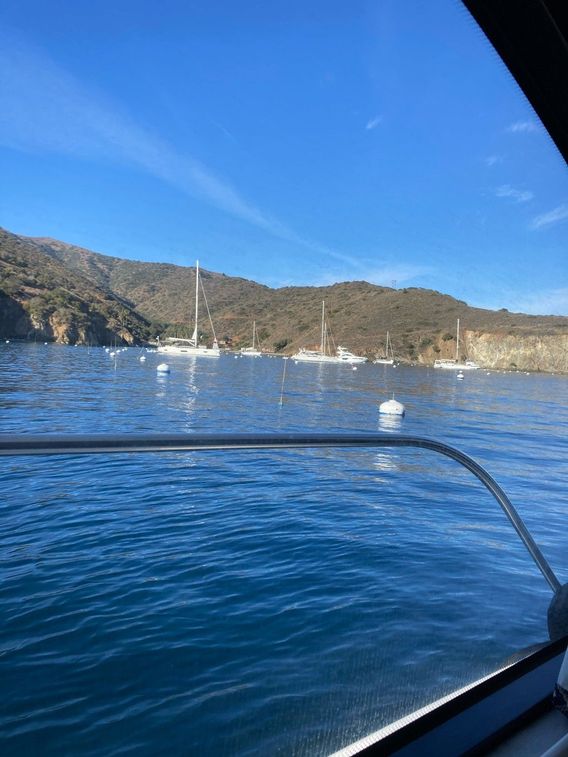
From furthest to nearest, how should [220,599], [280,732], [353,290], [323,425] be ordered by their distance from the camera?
1. [353,290]
2. [323,425]
3. [220,599]
4. [280,732]

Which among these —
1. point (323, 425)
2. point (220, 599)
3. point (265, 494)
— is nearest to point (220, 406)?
point (323, 425)

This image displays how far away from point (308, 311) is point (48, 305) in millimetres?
58151

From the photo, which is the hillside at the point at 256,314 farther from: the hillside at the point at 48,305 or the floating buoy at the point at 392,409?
the floating buoy at the point at 392,409

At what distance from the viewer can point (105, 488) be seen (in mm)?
8469

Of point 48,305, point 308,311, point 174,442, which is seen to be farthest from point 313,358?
point 174,442

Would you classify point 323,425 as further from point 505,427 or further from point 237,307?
point 237,307

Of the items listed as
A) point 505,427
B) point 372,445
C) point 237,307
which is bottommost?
point 505,427

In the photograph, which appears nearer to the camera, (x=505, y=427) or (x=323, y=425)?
(x=323, y=425)

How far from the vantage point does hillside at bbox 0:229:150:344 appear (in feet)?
284

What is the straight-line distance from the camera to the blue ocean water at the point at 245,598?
118 inches

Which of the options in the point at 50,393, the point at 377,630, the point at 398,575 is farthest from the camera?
the point at 50,393

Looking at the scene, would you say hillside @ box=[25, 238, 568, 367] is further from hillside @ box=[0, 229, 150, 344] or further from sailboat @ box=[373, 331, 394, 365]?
hillside @ box=[0, 229, 150, 344]

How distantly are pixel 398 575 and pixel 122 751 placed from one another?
3222 millimetres

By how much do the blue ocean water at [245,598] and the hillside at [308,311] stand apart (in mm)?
93874
